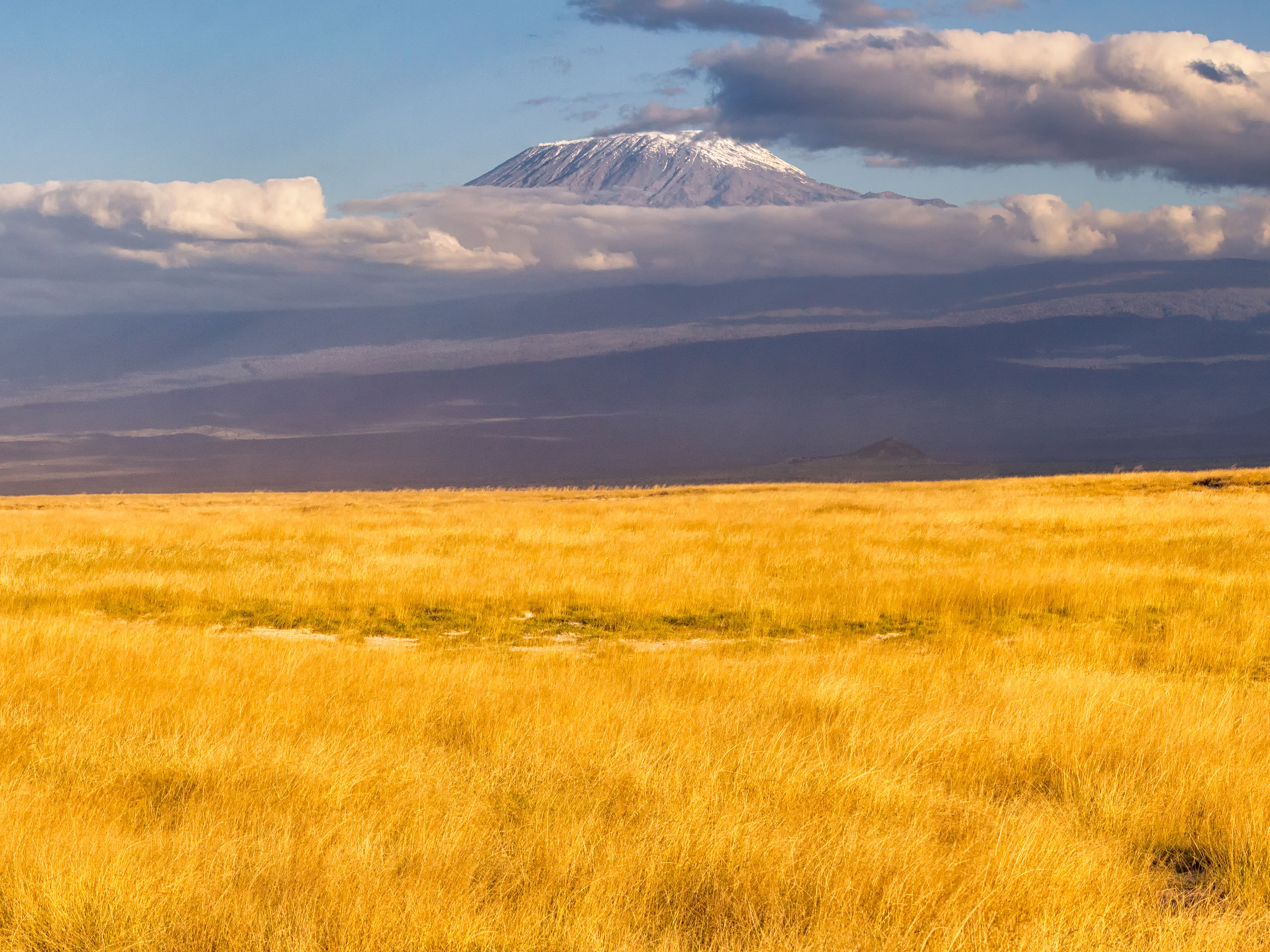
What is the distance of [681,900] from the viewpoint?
180 inches

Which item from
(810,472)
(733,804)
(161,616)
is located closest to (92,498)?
(161,616)

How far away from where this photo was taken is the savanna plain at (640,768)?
4367mm

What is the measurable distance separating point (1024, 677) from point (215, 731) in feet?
23.6

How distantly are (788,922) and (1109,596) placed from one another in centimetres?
1345

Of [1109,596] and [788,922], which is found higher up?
[788,922]

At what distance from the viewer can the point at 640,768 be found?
6.35 m

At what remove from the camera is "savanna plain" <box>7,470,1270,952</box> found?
4367 mm

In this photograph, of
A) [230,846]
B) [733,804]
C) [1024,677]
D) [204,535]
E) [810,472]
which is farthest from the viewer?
[810,472]

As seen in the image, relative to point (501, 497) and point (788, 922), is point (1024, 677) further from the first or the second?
point (501, 497)

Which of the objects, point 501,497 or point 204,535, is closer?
point 204,535

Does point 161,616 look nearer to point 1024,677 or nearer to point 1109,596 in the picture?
point 1024,677

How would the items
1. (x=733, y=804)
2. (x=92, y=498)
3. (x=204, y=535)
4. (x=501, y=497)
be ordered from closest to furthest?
(x=733, y=804), (x=204, y=535), (x=501, y=497), (x=92, y=498)

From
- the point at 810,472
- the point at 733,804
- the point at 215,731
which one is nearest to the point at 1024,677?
the point at 733,804

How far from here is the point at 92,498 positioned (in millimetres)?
68125
